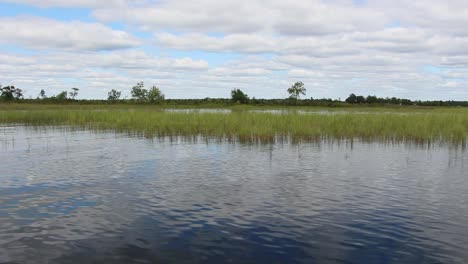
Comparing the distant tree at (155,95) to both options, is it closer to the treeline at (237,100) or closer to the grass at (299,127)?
the treeline at (237,100)

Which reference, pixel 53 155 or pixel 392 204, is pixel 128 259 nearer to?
pixel 392 204

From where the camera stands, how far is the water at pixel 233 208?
30.1 feet

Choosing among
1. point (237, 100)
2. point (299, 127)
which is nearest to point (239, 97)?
point (237, 100)

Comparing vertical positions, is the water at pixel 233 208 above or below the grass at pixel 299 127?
below

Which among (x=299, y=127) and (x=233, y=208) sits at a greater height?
(x=299, y=127)

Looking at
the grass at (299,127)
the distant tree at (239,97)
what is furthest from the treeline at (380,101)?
the grass at (299,127)

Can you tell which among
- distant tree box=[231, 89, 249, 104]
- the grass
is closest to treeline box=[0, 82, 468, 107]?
distant tree box=[231, 89, 249, 104]

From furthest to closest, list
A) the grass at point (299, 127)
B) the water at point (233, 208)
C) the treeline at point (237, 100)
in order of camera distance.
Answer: the treeline at point (237, 100)
the grass at point (299, 127)
the water at point (233, 208)

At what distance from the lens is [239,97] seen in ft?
379

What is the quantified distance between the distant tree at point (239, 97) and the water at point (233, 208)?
9284 centimetres

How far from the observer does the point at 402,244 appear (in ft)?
31.5

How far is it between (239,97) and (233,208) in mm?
103655

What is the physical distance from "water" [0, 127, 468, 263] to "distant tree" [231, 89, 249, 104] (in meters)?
92.8

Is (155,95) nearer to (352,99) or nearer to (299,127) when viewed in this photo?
(352,99)
